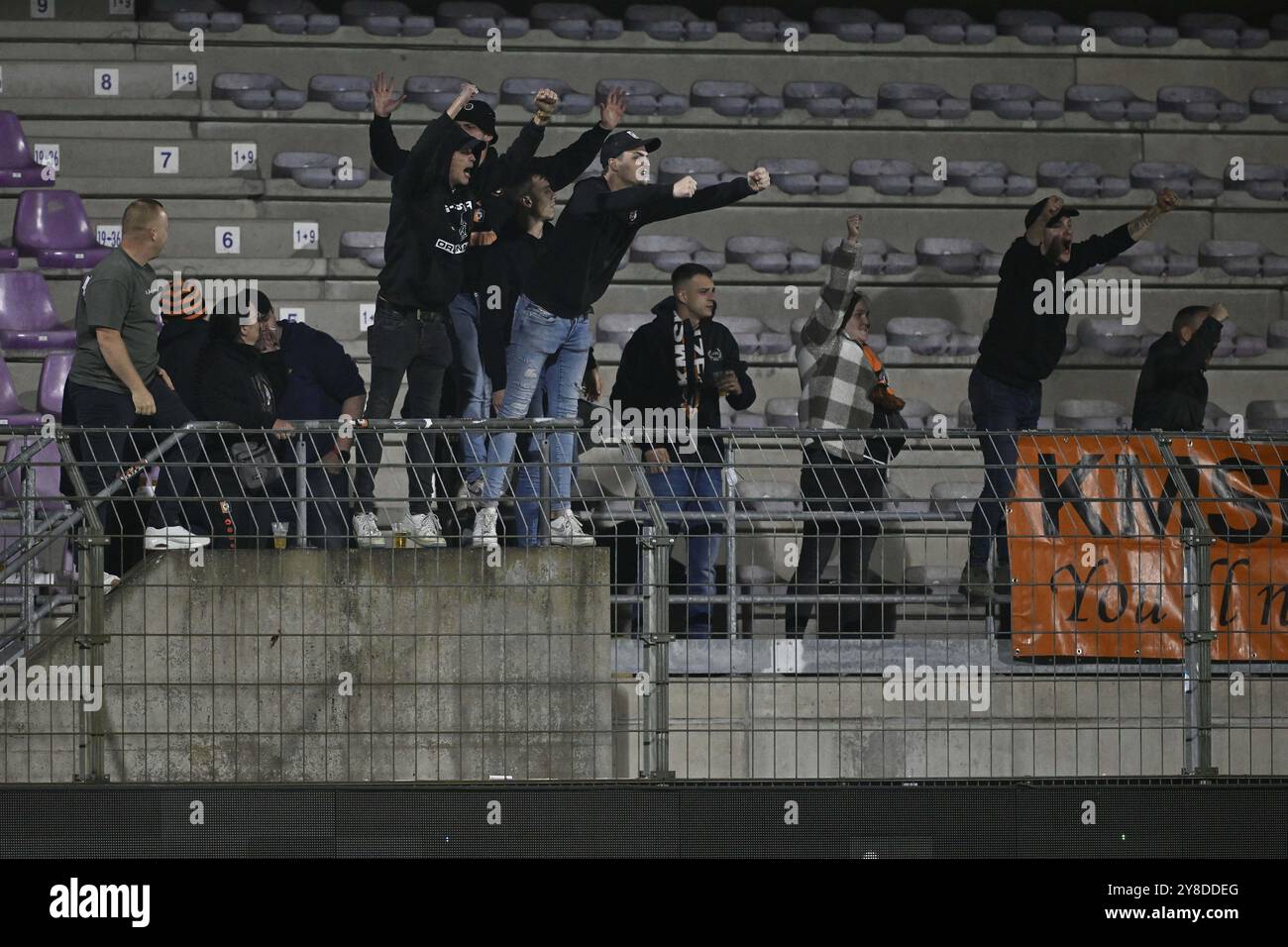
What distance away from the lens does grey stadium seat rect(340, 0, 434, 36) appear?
1145 centimetres

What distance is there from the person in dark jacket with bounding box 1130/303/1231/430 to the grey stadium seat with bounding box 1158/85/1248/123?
9.47ft

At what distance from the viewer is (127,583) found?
5629 millimetres

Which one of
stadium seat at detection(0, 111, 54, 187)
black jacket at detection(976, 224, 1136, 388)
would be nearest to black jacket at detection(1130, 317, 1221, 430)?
black jacket at detection(976, 224, 1136, 388)

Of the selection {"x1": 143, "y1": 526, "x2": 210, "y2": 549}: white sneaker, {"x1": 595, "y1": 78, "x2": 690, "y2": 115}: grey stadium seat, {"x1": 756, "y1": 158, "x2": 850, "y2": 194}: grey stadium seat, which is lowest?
{"x1": 143, "y1": 526, "x2": 210, "y2": 549}: white sneaker

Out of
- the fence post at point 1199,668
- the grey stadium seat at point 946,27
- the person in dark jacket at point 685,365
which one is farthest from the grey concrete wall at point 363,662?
the grey stadium seat at point 946,27

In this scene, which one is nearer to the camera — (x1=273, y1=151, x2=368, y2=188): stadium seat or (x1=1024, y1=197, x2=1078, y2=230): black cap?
(x1=1024, y1=197, x2=1078, y2=230): black cap

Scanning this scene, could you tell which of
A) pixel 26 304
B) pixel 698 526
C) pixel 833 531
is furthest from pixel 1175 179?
pixel 26 304

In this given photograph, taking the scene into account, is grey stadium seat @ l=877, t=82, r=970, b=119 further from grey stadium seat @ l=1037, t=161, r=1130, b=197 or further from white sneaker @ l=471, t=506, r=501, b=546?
white sneaker @ l=471, t=506, r=501, b=546

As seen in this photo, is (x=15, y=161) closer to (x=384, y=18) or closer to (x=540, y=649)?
(x=384, y=18)

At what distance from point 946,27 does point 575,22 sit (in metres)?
2.42

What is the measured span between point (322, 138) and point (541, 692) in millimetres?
6387

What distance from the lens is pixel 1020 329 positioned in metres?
8.84

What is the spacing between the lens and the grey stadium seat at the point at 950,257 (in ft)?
35.4

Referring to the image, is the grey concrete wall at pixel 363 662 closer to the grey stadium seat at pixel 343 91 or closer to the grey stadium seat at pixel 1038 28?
the grey stadium seat at pixel 343 91
